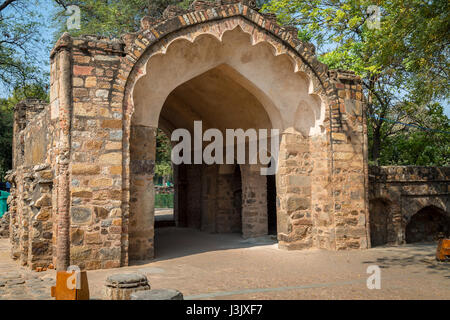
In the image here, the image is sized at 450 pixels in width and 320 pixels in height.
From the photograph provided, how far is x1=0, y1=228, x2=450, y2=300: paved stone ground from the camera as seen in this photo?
487cm

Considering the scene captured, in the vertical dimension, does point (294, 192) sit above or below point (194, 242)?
above

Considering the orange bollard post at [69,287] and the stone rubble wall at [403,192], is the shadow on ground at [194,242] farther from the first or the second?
the orange bollard post at [69,287]

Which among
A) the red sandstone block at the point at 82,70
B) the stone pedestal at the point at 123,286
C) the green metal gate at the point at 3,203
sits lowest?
the stone pedestal at the point at 123,286

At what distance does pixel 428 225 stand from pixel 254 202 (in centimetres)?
452

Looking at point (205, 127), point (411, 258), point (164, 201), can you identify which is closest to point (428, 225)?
point (411, 258)

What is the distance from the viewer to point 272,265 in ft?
22.1

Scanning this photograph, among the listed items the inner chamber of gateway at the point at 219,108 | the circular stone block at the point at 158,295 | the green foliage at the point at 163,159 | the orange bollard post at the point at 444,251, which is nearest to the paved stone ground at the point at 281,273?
the orange bollard post at the point at 444,251

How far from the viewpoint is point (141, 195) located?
7.13m

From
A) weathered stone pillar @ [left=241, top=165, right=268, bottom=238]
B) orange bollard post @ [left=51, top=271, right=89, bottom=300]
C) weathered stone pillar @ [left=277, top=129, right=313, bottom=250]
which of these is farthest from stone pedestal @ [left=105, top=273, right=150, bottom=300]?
weathered stone pillar @ [left=241, top=165, right=268, bottom=238]

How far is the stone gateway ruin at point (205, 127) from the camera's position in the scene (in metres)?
6.42

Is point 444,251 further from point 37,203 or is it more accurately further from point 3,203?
point 3,203

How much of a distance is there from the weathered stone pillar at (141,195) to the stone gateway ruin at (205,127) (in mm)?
18

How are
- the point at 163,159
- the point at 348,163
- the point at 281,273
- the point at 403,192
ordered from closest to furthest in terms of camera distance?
the point at 281,273
the point at 348,163
the point at 403,192
the point at 163,159

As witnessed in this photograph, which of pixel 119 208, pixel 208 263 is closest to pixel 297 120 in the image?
pixel 208 263
